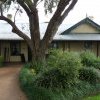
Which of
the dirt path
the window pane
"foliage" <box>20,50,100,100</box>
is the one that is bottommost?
the dirt path

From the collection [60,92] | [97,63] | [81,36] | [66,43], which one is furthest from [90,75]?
[66,43]

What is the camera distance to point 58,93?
574 inches

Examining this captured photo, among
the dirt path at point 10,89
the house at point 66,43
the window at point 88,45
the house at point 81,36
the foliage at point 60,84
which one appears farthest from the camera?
the window at point 88,45

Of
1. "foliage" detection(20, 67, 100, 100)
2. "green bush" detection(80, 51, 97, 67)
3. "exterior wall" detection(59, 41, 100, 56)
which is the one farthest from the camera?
"exterior wall" detection(59, 41, 100, 56)

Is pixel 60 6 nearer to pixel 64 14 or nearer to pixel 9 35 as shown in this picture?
pixel 64 14

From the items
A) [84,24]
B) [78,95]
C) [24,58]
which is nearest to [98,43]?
[84,24]

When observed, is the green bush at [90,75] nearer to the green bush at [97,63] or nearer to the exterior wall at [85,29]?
the green bush at [97,63]

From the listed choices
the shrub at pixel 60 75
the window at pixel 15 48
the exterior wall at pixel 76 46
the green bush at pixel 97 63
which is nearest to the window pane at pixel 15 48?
the window at pixel 15 48

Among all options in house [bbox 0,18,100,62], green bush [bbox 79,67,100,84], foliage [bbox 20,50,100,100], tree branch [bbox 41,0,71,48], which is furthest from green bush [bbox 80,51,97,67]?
house [bbox 0,18,100,62]

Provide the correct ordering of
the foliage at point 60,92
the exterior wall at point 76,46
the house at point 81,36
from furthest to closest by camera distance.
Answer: the exterior wall at point 76,46 < the house at point 81,36 < the foliage at point 60,92

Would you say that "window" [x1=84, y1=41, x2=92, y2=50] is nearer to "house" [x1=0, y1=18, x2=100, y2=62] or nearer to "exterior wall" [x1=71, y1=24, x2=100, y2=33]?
"house" [x1=0, y1=18, x2=100, y2=62]

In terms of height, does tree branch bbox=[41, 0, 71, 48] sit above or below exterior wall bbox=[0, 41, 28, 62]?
above

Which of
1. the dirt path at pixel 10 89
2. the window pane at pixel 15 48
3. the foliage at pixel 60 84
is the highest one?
the window pane at pixel 15 48

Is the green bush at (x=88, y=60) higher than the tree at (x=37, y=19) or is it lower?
lower
